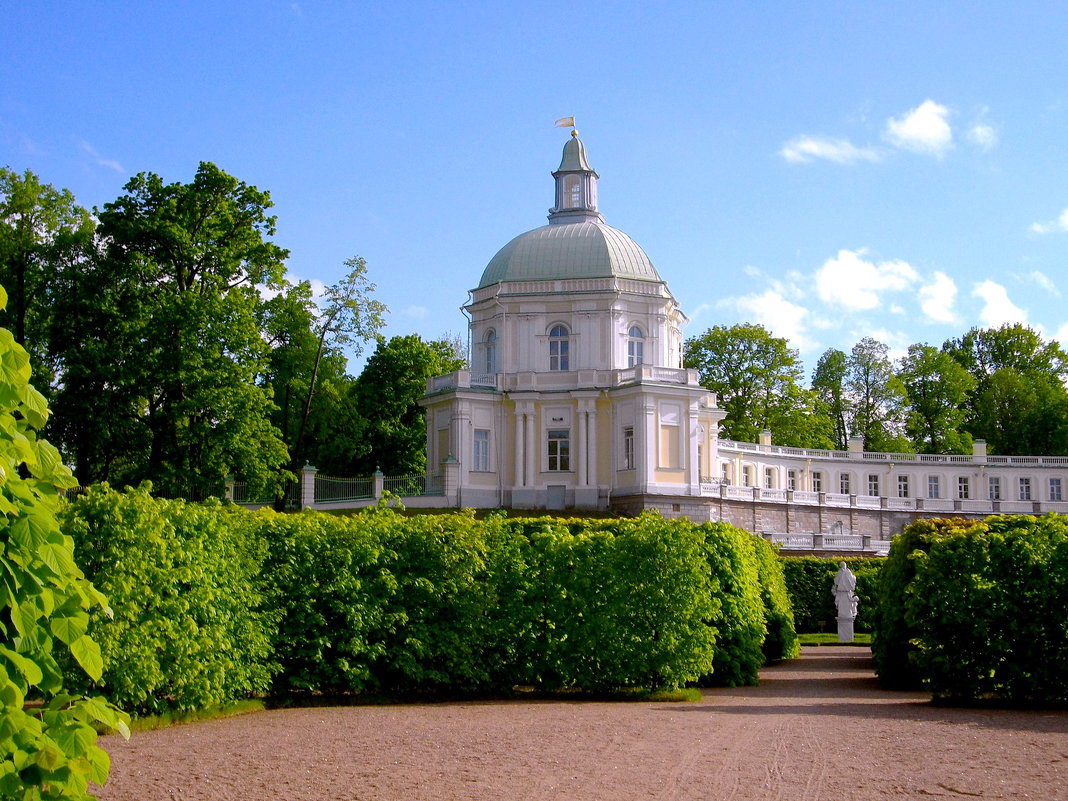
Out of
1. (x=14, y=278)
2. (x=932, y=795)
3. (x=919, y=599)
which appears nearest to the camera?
(x=932, y=795)

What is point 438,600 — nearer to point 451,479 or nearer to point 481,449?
point 451,479

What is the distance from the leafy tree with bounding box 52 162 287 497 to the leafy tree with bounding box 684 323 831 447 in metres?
35.0

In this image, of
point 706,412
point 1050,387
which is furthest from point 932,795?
point 1050,387

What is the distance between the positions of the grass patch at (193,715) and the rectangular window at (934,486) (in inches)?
2257

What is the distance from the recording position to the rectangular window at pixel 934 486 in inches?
2650

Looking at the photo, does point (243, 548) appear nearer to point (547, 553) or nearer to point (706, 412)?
point (547, 553)

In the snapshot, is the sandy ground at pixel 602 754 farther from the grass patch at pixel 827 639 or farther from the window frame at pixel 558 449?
the window frame at pixel 558 449

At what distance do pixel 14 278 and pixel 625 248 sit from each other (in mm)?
26318

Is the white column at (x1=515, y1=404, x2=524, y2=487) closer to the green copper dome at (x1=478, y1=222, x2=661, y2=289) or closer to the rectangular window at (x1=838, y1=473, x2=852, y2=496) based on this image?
the green copper dome at (x1=478, y1=222, x2=661, y2=289)

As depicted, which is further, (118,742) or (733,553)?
(733,553)

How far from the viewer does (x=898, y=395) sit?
73.9 m

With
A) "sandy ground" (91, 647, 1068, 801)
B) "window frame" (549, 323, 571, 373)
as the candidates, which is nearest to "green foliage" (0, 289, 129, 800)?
"sandy ground" (91, 647, 1068, 801)

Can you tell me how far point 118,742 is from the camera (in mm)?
12938

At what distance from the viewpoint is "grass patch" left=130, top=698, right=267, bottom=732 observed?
1423 cm
